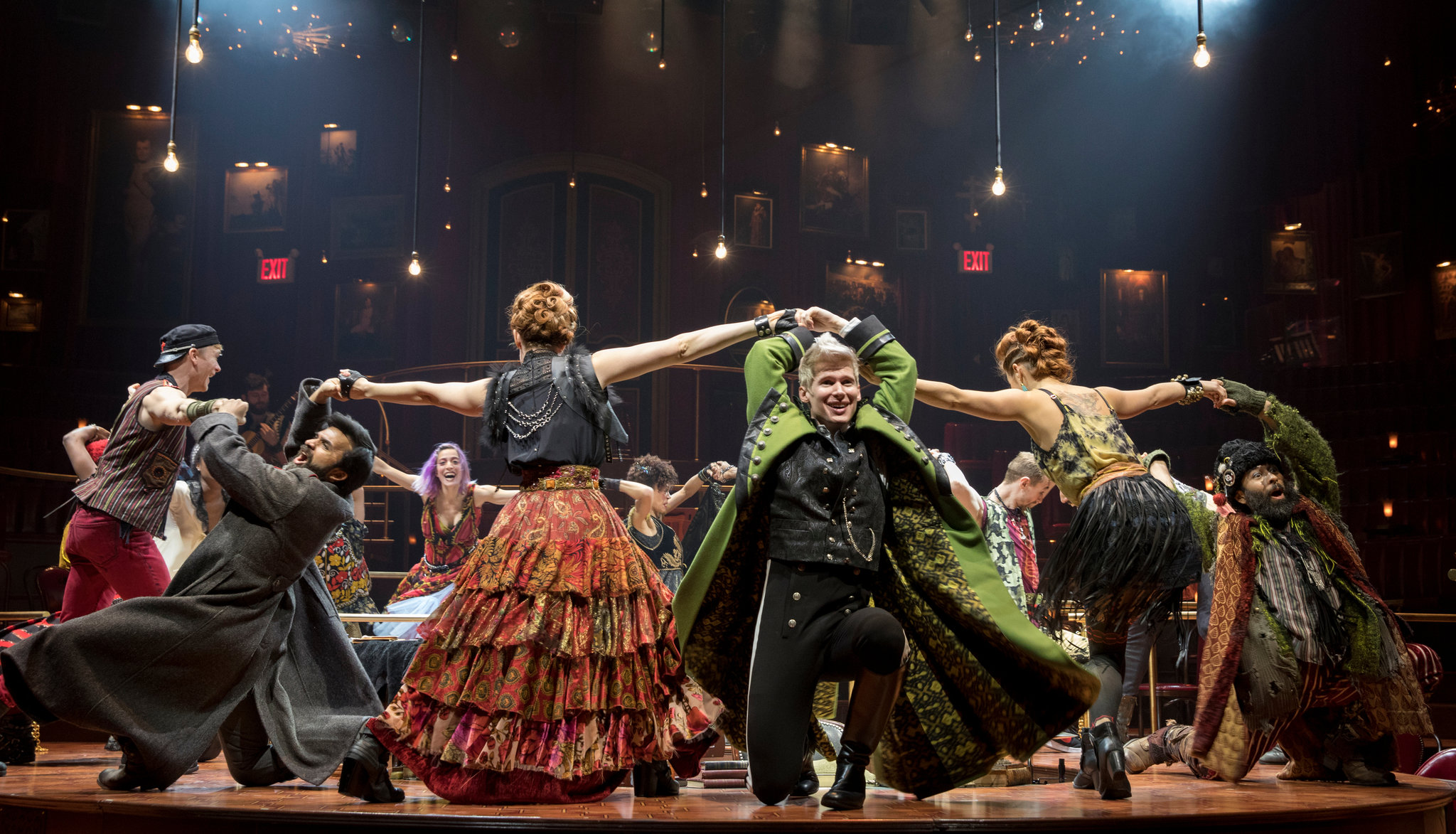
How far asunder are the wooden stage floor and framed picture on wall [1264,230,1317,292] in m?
9.95

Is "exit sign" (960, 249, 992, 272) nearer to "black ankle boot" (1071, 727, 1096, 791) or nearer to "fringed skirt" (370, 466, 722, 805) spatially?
"black ankle boot" (1071, 727, 1096, 791)

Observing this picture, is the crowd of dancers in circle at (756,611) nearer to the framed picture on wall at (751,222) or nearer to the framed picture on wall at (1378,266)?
the framed picture on wall at (1378,266)

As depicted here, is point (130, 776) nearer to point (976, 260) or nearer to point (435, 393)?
point (435, 393)

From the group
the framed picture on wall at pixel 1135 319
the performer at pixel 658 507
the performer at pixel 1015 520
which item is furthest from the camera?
the framed picture on wall at pixel 1135 319

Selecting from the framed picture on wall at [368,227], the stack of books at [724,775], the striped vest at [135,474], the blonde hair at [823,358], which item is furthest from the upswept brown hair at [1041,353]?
the framed picture on wall at [368,227]

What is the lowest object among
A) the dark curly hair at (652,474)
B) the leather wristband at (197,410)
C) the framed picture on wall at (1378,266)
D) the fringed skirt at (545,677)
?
the fringed skirt at (545,677)

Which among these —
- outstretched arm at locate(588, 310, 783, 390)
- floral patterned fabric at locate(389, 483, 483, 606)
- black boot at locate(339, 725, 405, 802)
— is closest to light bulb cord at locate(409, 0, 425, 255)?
floral patterned fabric at locate(389, 483, 483, 606)

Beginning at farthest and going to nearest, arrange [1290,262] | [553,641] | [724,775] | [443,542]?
[1290,262] < [443,542] < [724,775] < [553,641]

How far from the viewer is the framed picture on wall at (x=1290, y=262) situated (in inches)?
467

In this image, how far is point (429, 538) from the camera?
5836mm

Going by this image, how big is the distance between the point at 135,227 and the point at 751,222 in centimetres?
755

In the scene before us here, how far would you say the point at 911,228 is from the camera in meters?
13.7

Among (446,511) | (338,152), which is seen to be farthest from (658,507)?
(338,152)

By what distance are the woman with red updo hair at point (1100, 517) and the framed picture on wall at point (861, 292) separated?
9783 mm
